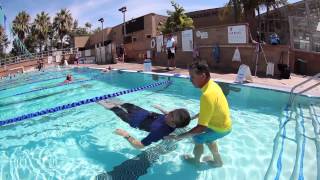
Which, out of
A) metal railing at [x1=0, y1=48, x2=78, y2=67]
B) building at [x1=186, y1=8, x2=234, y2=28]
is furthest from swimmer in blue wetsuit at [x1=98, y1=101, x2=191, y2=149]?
metal railing at [x1=0, y1=48, x2=78, y2=67]

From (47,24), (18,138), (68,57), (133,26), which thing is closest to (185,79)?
(18,138)

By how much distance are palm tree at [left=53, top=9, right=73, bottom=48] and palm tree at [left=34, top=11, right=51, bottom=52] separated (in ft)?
4.73

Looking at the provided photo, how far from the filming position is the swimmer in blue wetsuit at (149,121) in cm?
458

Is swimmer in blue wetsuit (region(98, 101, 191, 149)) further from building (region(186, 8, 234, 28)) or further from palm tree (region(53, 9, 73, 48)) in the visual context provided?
palm tree (region(53, 9, 73, 48))

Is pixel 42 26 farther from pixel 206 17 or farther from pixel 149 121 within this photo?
pixel 149 121

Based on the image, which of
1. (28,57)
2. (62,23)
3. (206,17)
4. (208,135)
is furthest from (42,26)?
(208,135)

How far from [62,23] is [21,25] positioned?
7.13 metres

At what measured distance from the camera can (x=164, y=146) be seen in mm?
5578

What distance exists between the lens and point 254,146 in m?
5.65

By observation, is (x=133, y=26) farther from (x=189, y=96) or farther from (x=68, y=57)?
(x=189, y=96)

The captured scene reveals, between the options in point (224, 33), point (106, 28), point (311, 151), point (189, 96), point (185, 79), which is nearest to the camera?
point (311, 151)

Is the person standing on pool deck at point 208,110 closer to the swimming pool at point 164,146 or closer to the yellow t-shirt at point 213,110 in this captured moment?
the yellow t-shirt at point 213,110

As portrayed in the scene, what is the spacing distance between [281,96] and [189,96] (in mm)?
2822

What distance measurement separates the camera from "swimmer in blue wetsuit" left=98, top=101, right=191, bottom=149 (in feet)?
15.0
